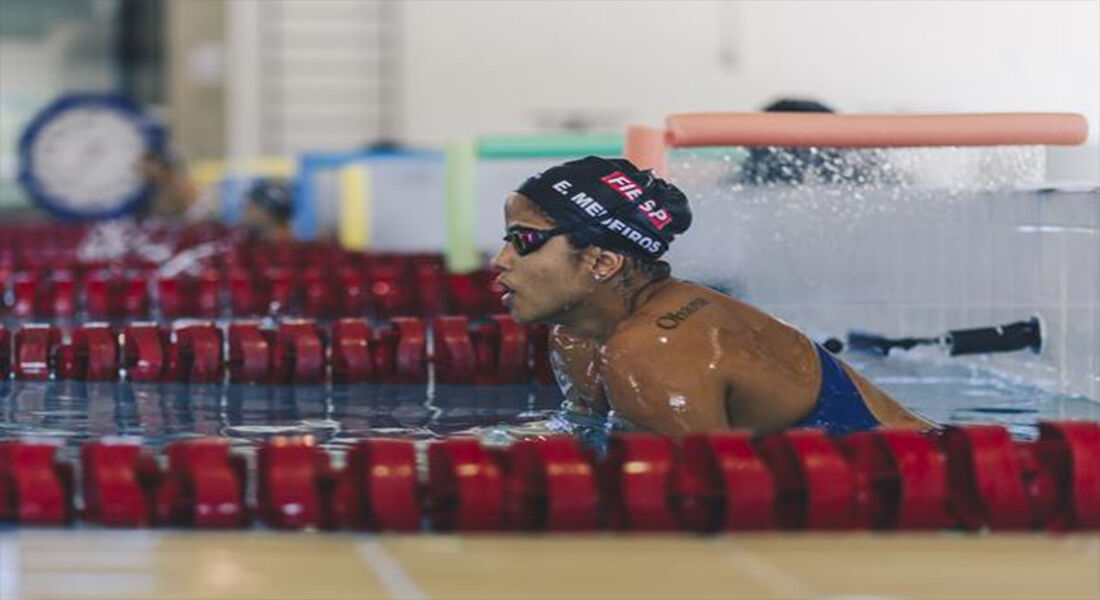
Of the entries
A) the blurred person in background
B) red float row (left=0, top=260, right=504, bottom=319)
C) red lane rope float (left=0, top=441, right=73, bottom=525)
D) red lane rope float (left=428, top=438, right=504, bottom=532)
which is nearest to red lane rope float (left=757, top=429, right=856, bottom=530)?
red lane rope float (left=428, top=438, right=504, bottom=532)

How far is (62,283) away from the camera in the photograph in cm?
765

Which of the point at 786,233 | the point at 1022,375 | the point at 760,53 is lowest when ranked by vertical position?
the point at 1022,375

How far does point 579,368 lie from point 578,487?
1166 millimetres

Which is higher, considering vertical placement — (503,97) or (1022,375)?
(503,97)

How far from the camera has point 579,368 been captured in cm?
412

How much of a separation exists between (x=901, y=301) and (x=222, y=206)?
12346 mm

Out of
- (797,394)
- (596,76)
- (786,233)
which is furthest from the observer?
(596,76)

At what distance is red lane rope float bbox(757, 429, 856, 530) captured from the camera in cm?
299

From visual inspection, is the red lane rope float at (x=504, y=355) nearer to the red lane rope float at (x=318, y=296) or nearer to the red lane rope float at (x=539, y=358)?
the red lane rope float at (x=539, y=358)

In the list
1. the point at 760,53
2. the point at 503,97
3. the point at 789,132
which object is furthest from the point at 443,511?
the point at 503,97

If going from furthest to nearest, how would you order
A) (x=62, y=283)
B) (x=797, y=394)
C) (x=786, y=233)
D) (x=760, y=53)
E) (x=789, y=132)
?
(x=760, y=53) < (x=62, y=283) < (x=786, y=233) < (x=789, y=132) < (x=797, y=394)

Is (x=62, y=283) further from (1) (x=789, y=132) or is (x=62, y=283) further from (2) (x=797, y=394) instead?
(2) (x=797, y=394)

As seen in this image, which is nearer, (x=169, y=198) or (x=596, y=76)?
(x=596, y=76)

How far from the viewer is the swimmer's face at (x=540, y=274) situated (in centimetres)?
372
